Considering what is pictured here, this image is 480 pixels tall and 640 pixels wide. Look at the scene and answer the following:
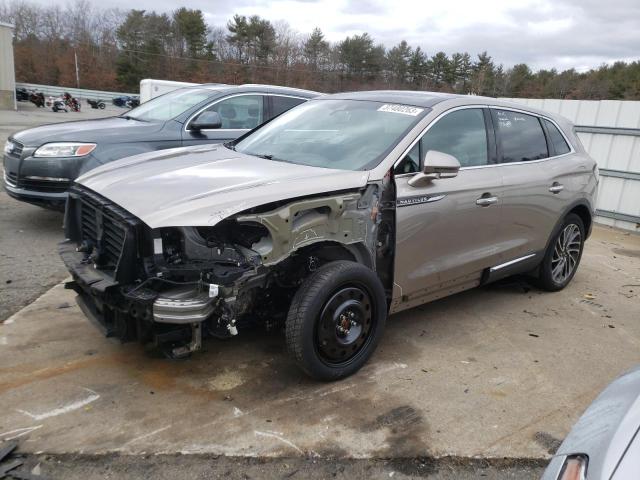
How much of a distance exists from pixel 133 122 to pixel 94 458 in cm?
472

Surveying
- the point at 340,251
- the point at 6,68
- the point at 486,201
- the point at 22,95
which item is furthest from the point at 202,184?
the point at 22,95

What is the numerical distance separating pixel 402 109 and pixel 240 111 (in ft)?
10.7

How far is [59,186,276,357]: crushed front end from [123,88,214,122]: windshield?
11.7ft

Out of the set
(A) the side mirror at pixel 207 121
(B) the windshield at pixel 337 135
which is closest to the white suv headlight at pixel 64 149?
(A) the side mirror at pixel 207 121

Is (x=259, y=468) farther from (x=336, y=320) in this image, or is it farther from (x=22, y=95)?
(x=22, y=95)

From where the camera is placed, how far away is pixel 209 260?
287cm

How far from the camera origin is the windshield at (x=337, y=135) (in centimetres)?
357

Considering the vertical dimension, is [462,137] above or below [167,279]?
above

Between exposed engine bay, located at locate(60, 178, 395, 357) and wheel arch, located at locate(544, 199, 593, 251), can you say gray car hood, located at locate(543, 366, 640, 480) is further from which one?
wheel arch, located at locate(544, 199, 593, 251)

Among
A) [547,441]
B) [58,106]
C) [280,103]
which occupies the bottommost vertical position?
[58,106]

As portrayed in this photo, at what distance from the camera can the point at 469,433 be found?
2.97 metres

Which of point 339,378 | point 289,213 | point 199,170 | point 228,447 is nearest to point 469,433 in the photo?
point 339,378

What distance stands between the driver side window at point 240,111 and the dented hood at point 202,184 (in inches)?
114

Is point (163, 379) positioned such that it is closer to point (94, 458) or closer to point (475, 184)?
point (94, 458)
